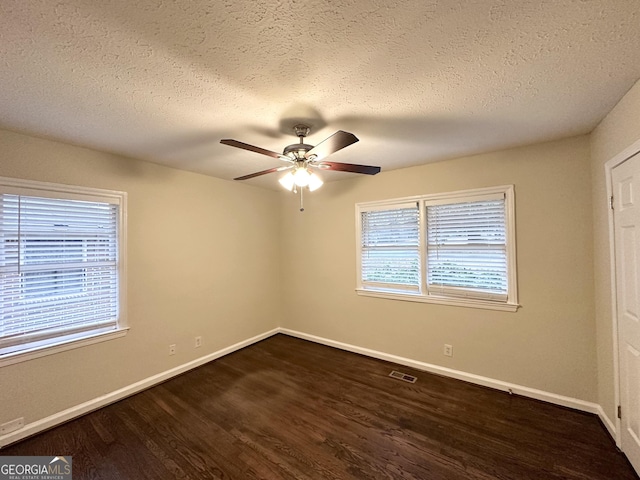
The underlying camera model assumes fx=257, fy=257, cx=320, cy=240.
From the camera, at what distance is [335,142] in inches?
65.5

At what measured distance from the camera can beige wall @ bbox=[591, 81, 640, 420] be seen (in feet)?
5.91

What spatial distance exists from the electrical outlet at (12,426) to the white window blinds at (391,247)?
3483 millimetres

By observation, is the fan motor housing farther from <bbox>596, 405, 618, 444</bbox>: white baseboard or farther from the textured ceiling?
<bbox>596, 405, 618, 444</bbox>: white baseboard

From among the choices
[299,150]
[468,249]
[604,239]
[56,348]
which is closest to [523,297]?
[468,249]

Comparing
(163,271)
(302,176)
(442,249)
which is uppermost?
(302,176)

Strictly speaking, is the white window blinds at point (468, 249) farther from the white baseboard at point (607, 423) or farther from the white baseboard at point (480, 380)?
the white baseboard at point (607, 423)

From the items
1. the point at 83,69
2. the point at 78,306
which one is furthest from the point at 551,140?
the point at 78,306

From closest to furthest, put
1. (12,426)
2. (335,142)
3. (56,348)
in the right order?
1. (335,142)
2. (12,426)
3. (56,348)

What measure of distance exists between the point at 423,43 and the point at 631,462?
293 centimetres

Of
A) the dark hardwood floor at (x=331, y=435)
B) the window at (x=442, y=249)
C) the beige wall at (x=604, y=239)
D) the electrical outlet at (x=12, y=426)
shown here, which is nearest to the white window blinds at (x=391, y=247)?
the window at (x=442, y=249)

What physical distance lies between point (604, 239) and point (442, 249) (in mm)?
1283

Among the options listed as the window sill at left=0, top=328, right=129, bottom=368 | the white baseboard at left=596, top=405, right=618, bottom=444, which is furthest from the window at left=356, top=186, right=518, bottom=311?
the window sill at left=0, top=328, right=129, bottom=368

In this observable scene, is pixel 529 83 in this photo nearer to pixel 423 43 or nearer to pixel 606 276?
pixel 423 43

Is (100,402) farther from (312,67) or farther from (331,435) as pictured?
(312,67)
